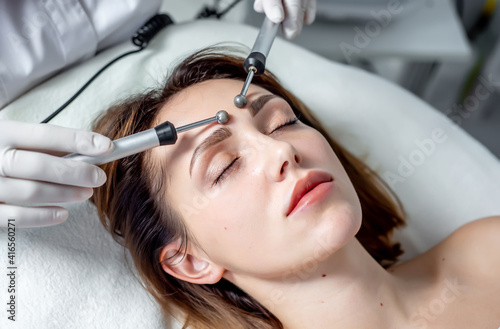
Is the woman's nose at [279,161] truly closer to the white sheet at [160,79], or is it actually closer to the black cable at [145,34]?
the white sheet at [160,79]

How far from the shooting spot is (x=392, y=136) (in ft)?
4.34

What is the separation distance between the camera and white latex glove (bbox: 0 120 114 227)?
0.82 meters

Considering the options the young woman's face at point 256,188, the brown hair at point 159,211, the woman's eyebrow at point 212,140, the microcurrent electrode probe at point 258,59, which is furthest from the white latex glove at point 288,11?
the woman's eyebrow at point 212,140

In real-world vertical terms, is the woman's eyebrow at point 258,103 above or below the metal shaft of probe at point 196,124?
above

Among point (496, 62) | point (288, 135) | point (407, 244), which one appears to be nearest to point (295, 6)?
point (288, 135)

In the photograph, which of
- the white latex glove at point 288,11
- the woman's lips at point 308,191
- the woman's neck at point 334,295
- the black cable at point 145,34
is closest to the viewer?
the woman's lips at point 308,191

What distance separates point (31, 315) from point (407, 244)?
0.89 meters

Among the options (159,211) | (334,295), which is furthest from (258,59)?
(334,295)

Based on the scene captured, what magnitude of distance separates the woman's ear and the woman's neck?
0.05 metres

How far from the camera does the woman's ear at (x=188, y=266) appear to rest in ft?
3.15

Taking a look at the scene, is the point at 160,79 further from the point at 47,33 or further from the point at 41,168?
the point at 41,168

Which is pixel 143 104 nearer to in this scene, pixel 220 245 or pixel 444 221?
pixel 220 245

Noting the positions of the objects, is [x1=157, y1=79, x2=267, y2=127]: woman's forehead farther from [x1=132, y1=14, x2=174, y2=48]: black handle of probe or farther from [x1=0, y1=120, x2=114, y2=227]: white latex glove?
[x1=132, y1=14, x2=174, y2=48]: black handle of probe

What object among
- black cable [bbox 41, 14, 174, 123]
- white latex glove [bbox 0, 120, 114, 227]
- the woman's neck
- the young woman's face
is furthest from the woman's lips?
black cable [bbox 41, 14, 174, 123]
